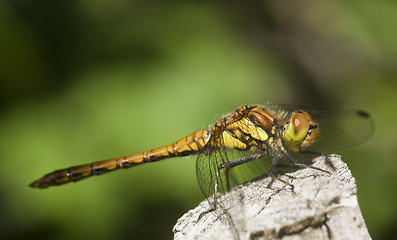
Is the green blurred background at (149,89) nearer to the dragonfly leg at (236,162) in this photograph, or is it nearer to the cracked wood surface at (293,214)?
the dragonfly leg at (236,162)

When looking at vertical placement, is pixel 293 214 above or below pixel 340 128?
below

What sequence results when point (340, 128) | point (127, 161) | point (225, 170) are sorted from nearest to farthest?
point (225, 170), point (340, 128), point (127, 161)

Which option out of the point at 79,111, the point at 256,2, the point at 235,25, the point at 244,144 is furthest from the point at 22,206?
the point at 256,2

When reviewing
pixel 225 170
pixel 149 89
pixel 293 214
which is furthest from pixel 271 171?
pixel 149 89

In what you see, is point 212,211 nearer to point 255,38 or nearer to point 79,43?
point 79,43

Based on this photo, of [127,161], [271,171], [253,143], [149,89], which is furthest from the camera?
[149,89]

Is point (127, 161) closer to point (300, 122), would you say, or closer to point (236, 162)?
point (236, 162)
